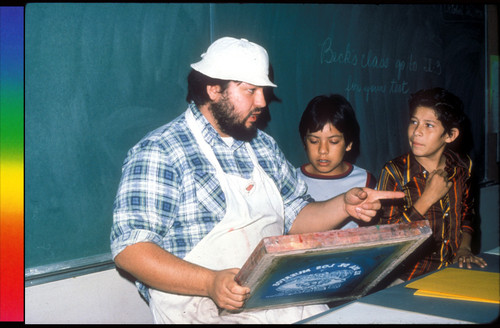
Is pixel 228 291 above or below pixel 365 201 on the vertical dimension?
below

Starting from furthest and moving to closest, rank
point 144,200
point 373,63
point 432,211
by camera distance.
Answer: point 373,63 < point 432,211 < point 144,200

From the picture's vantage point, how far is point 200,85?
1892 mm

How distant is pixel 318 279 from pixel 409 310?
0.26 metres

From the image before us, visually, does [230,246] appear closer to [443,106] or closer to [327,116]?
[327,116]

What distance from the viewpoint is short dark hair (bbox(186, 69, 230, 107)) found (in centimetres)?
182

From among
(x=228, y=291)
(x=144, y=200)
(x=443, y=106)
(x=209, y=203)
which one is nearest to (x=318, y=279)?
(x=228, y=291)

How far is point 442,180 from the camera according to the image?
7.42 ft

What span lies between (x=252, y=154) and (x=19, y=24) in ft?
2.95

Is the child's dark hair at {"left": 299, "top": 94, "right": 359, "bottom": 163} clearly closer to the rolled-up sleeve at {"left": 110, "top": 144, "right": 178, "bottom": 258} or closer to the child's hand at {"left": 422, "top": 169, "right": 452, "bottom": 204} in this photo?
the child's hand at {"left": 422, "top": 169, "right": 452, "bottom": 204}

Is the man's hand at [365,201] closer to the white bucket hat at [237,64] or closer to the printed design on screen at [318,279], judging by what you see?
the printed design on screen at [318,279]

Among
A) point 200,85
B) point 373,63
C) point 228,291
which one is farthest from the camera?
point 373,63

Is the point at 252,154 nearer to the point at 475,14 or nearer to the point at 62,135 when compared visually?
the point at 62,135

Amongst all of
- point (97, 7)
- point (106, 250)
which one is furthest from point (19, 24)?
point (106, 250)

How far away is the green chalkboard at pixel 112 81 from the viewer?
162 centimetres
